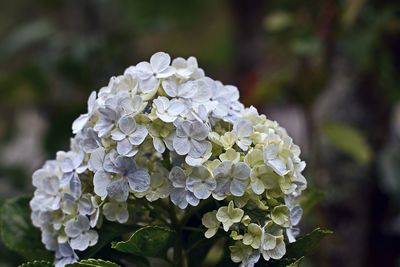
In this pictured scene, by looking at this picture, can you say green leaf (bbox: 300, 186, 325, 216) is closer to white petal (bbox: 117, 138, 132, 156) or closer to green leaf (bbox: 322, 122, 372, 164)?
white petal (bbox: 117, 138, 132, 156)

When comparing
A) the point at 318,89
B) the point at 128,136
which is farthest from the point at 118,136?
the point at 318,89

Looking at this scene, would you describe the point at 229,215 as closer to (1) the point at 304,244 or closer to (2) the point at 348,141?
(1) the point at 304,244

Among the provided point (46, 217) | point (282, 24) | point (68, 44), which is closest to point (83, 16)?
point (68, 44)

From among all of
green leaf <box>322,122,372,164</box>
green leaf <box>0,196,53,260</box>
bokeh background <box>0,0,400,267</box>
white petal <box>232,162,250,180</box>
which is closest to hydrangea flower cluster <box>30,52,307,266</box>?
white petal <box>232,162,250,180</box>

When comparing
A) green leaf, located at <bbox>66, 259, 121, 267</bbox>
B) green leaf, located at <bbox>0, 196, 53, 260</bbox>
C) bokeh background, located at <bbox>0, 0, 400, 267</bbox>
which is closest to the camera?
green leaf, located at <bbox>66, 259, 121, 267</bbox>

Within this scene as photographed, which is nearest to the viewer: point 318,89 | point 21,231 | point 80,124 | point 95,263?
point 95,263
